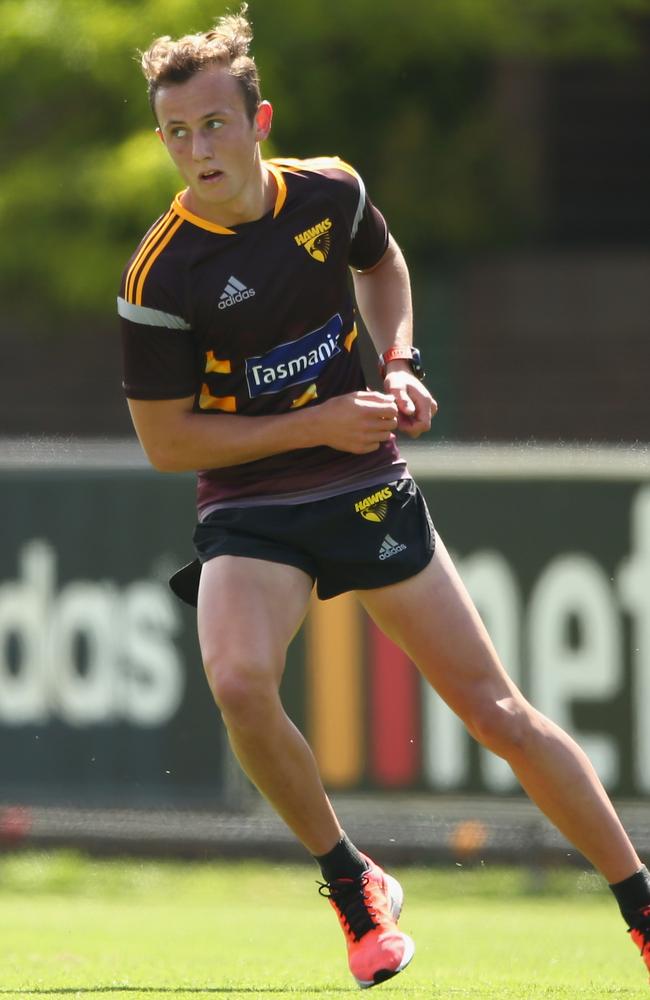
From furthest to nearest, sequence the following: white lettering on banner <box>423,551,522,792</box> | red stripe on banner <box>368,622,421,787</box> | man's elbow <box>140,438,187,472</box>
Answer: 1. red stripe on banner <box>368,622,421,787</box>
2. white lettering on banner <box>423,551,522,792</box>
3. man's elbow <box>140,438,187,472</box>

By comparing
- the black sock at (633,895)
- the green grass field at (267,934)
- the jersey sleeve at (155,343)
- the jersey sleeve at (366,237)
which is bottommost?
the green grass field at (267,934)

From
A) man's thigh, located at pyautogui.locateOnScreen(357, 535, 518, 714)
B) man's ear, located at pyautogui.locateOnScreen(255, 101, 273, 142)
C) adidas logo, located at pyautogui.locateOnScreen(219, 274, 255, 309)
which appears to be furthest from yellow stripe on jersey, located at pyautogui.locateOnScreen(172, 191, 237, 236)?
man's thigh, located at pyautogui.locateOnScreen(357, 535, 518, 714)

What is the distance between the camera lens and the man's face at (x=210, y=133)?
185 inches

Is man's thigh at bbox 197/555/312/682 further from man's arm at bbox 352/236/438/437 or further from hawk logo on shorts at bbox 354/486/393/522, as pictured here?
man's arm at bbox 352/236/438/437

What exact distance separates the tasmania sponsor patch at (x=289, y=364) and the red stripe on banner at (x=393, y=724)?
371 centimetres

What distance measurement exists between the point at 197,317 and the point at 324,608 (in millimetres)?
4048

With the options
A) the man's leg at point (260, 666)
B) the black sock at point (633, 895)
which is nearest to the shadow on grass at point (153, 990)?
the man's leg at point (260, 666)

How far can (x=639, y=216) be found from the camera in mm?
18156

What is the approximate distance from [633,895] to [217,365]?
68.4 inches

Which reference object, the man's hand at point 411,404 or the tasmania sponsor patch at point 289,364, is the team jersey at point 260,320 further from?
the man's hand at point 411,404

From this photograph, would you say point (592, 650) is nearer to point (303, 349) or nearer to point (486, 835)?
point (486, 835)

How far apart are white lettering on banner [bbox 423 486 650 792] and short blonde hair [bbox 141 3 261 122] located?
4.05 m

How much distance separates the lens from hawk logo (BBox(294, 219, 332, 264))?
16.3 feet

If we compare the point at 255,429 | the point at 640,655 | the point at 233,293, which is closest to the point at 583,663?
the point at 640,655
